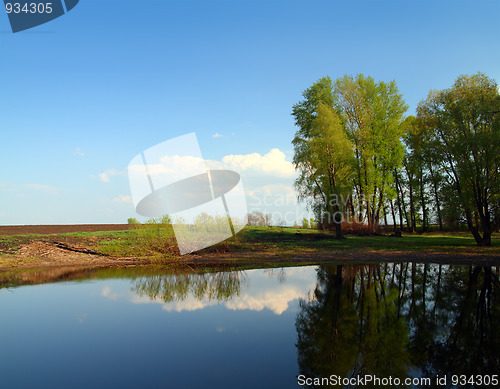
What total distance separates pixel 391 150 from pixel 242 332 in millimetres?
31574

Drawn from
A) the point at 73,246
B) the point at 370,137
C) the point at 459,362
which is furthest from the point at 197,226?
the point at 370,137

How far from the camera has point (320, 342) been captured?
18.0 ft

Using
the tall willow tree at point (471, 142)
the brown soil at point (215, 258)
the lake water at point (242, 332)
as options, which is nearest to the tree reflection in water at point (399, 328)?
the lake water at point (242, 332)

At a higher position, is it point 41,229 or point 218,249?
point 41,229

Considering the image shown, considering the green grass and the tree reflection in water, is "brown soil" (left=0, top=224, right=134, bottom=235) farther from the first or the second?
the tree reflection in water

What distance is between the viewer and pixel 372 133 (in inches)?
1249

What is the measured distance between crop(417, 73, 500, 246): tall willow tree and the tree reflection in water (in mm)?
13121

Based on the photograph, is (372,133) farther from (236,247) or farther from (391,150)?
(236,247)

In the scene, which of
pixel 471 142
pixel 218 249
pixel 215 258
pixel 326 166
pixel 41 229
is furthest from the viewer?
pixel 41 229

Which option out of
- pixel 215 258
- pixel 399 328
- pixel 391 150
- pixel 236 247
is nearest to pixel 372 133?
pixel 391 150

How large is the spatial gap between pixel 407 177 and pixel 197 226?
112ft

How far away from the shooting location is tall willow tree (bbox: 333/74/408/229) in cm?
3034

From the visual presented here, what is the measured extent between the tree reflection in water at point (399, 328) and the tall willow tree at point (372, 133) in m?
20.5

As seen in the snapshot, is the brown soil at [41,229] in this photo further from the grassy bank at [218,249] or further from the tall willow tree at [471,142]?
the tall willow tree at [471,142]
